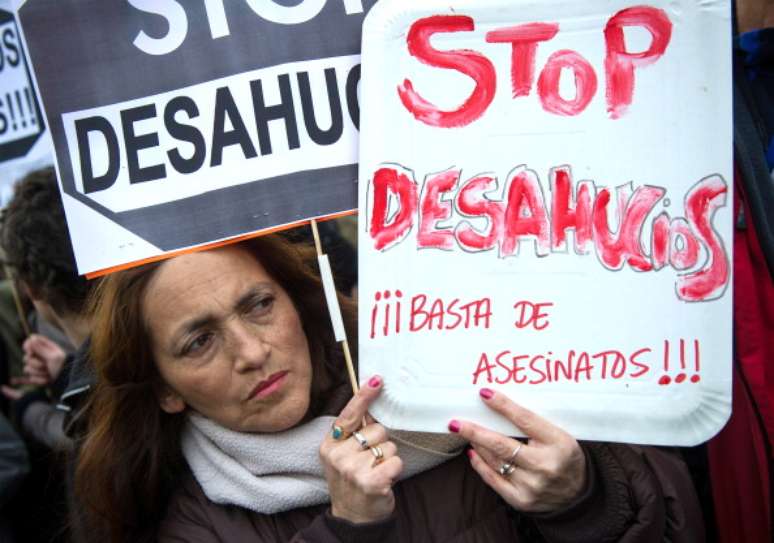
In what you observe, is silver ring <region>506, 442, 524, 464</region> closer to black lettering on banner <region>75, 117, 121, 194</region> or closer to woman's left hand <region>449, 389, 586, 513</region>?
woman's left hand <region>449, 389, 586, 513</region>

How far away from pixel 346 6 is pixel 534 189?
54 centimetres

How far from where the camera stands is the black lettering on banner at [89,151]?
1.52 m

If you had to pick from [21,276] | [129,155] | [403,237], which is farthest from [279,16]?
[21,276]

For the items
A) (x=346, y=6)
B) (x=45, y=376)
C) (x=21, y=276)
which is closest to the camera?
(x=346, y=6)

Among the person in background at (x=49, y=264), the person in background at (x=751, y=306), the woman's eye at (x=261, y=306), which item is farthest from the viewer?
the person in background at (x=49, y=264)

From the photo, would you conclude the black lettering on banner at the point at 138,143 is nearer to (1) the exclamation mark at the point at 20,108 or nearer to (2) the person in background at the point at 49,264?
(2) the person in background at the point at 49,264

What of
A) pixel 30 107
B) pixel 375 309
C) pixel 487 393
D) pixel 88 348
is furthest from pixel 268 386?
pixel 30 107

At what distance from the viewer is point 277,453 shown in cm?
156

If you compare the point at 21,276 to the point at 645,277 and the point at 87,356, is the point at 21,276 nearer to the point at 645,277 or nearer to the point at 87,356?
the point at 87,356

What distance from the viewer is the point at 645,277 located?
1271 millimetres

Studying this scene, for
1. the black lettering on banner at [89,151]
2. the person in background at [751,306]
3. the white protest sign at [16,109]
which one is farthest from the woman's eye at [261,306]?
the white protest sign at [16,109]

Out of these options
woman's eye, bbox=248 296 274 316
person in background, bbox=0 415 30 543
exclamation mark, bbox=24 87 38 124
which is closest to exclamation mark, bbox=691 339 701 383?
woman's eye, bbox=248 296 274 316

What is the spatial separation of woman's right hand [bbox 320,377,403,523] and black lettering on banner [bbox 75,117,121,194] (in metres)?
0.66

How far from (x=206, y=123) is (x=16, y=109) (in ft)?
→ 6.12
